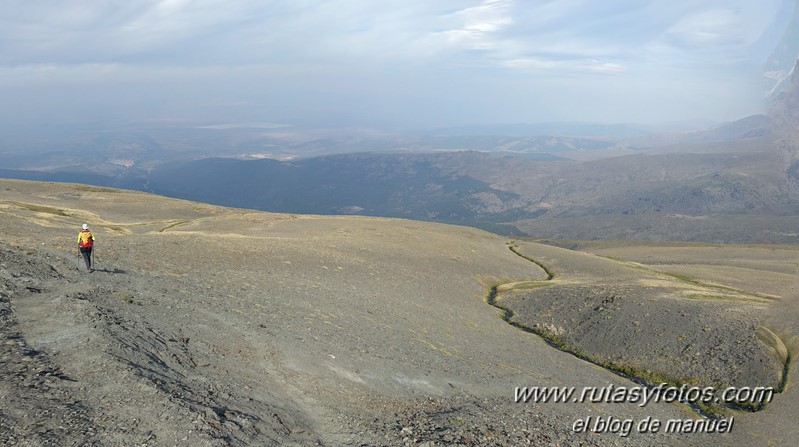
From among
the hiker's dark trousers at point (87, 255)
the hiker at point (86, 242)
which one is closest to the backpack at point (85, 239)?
the hiker at point (86, 242)

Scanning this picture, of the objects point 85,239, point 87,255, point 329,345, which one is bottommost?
point 329,345

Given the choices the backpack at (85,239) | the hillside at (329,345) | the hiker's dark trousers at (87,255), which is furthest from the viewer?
the hiker's dark trousers at (87,255)

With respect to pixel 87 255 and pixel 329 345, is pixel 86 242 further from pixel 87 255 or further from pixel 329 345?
pixel 329 345

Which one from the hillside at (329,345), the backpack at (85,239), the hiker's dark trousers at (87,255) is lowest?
A: the hillside at (329,345)

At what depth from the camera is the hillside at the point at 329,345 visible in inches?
687

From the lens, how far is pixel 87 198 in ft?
339

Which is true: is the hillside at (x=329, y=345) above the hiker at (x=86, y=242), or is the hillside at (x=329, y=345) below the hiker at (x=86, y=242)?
below

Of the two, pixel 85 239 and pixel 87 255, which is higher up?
pixel 85 239

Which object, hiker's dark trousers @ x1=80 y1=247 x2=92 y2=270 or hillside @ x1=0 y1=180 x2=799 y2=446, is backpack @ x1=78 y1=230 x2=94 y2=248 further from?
hillside @ x1=0 y1=180 x2=799 y2=446

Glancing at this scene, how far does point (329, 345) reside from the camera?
2962 centimetres

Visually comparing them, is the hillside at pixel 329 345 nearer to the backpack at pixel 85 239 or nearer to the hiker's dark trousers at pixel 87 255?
the hiker's dark trousers at pixel 87 255

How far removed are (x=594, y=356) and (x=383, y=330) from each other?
64.1 feet

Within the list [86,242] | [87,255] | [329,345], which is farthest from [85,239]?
[329,345]

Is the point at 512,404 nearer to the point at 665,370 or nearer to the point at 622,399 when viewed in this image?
the point at 622,399
